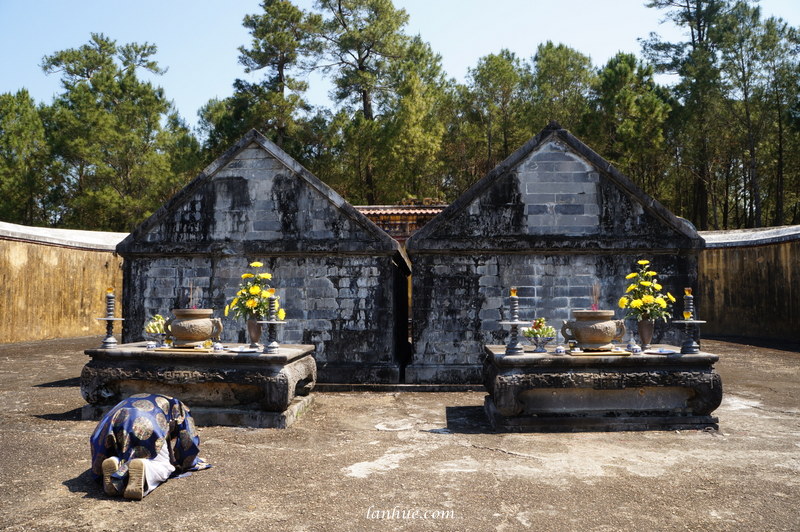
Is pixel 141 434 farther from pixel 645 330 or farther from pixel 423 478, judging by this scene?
pixel 645 330

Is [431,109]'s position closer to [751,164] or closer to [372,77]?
[372,77]

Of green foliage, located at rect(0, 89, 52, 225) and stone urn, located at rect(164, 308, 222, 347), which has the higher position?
green foliage, located at rect(0, 89, 52, 225)

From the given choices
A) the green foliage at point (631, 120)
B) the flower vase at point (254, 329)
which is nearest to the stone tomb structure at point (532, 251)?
the flower vase at point (254, 329)

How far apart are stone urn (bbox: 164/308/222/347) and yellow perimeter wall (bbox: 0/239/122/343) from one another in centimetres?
1161

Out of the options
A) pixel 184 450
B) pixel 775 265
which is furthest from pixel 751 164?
pixel 184 450

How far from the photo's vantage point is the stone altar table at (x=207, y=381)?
8.00 meters

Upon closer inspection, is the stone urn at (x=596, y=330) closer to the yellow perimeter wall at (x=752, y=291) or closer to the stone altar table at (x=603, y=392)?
the stone altar table at (x=603, y=392)

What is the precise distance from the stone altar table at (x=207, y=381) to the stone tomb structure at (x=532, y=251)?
11.6ft

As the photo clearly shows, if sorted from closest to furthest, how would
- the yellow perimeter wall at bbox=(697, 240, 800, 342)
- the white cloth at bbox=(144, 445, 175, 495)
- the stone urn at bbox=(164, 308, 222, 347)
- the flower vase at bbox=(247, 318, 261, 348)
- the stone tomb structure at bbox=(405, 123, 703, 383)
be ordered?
1. the white cloth at bbox=(144, 445, 175, 495)
2. the flower vase at bbox=(247, 318, 261, 348)
3. the stone urn at bbox=(164, 308, 222, 347)
4. the stone tomb structure at bbox=(405, 123, 703, 383)
5. the yellow perimeter wall at bbox=(697, 240, 800, 342)

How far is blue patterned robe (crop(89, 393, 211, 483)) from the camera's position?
5449 millimetres

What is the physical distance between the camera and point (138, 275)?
1187 centimetres

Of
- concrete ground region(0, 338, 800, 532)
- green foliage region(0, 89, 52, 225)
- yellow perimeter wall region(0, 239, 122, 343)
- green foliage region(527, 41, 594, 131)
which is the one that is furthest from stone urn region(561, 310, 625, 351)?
green foliage region(0, 89, 52, 225)

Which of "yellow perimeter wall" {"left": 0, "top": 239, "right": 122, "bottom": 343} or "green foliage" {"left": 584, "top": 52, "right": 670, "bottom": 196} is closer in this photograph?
"yellow perimeter wall" {"left": 0, "top": 239, "right": 122, "bottom": 343}

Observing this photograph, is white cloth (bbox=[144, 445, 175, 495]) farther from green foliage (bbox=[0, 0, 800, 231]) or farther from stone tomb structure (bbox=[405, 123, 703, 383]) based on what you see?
green foliage (bbox=[0, 0, 800, 231])
